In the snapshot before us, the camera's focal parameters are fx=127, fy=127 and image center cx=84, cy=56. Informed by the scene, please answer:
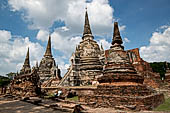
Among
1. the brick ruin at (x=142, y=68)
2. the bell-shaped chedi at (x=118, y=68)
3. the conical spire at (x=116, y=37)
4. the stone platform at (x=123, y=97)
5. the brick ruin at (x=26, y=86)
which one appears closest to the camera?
the stone platform at (x=123, y=97)

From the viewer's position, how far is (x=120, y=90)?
6547 mm

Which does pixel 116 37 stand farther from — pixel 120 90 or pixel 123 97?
pixel 123 97

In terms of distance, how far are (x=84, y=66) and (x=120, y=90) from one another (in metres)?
16.3

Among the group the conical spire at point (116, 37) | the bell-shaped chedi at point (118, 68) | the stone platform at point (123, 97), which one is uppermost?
the conical spire at point (116, 37)

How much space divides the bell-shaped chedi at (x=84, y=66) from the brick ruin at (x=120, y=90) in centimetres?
1319

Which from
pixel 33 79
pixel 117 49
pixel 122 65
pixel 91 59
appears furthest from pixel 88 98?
pixel 91 59

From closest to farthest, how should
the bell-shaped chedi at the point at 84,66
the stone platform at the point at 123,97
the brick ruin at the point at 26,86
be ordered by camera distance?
the stone platform at the point at 123,97
the brick ruin at the point at 26,86
the bell-shaped chedi at the point at 84,66

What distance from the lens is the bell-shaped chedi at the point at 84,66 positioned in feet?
69.0

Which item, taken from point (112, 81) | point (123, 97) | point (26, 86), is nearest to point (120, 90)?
point (123, 97)

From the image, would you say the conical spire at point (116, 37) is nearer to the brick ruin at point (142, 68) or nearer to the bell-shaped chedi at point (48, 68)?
the brick ruin at point (142, 68)

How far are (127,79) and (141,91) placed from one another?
924mm

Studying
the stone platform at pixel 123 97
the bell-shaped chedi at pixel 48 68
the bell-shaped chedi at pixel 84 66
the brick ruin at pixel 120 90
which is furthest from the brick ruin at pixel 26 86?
the bell-shaped chedi at pixel 48 68

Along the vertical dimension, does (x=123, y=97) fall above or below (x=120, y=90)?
below

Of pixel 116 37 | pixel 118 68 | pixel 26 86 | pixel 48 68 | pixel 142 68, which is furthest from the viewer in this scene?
pixel 48 68
